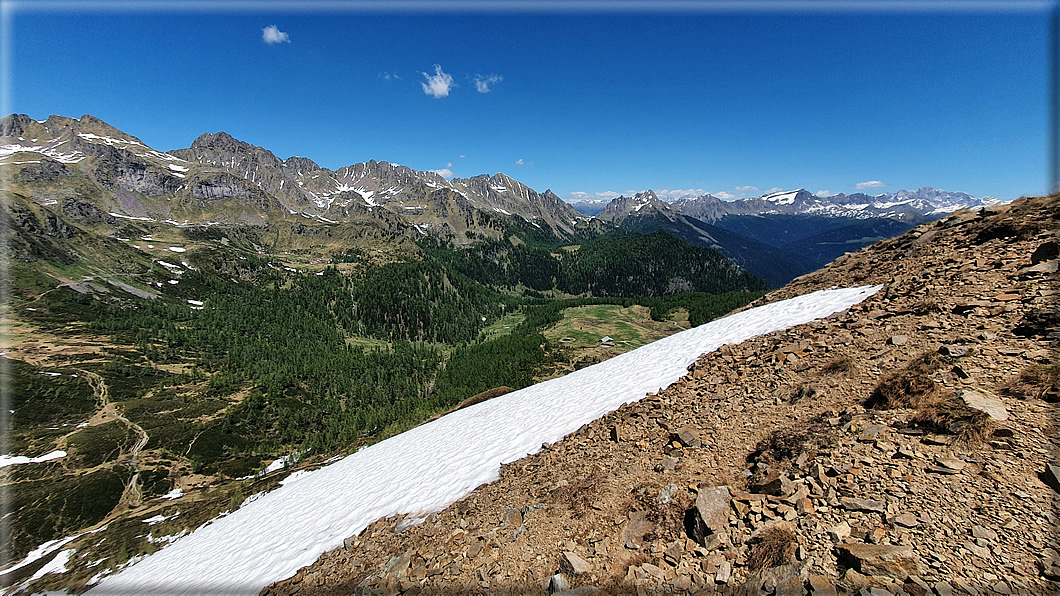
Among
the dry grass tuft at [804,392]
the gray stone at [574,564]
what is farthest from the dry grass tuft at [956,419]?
the gray stone at [574,564]

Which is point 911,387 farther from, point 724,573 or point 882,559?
point 724,573

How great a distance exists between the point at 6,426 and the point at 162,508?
5872 centimetres

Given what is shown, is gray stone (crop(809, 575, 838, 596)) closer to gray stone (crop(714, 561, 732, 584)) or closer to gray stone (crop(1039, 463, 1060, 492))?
gray stone (crop(714, 561, 732, 584))

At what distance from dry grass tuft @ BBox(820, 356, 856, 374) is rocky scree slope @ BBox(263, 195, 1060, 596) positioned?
2.1 inches

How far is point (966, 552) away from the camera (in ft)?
14.6

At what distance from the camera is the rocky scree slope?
4.85 metres

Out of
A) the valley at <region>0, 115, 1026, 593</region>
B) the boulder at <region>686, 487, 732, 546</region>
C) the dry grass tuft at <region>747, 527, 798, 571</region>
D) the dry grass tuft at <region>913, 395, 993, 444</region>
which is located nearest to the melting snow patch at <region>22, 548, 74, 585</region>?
the valley at <region>0, 115, 1026, 593</region>

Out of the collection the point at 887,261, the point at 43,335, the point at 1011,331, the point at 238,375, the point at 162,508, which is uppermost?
the point at 43,335

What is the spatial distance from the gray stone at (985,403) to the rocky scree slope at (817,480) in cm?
3

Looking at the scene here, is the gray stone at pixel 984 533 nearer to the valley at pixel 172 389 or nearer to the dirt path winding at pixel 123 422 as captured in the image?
the valley at pixel 172 389

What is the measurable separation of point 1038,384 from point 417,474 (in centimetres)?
1560

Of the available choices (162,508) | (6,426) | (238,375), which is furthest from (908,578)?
(238,375)

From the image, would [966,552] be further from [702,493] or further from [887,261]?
[887,261]

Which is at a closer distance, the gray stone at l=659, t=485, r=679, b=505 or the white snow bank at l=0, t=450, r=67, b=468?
the gray stone at l=659, t=485, r=679, b=505
